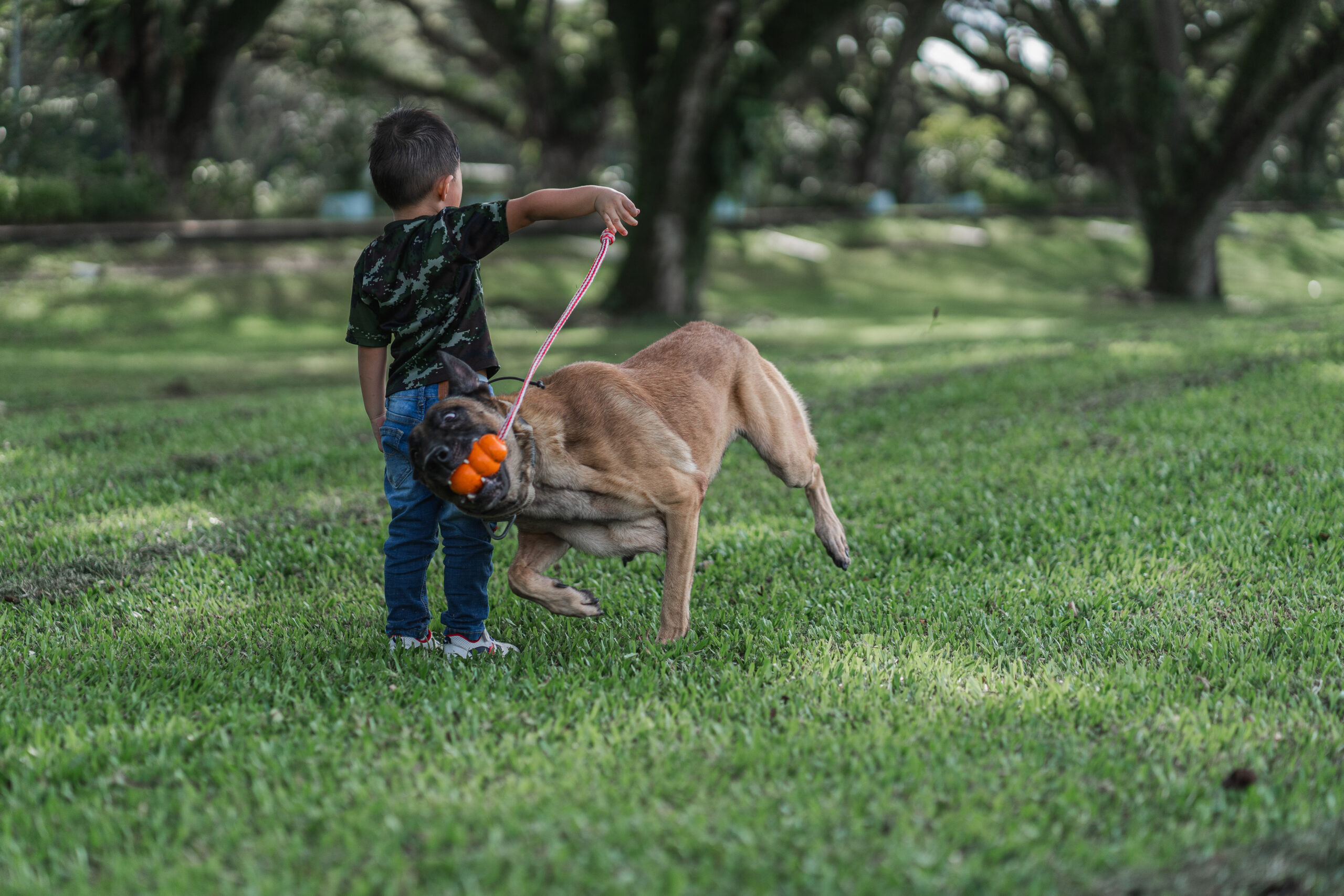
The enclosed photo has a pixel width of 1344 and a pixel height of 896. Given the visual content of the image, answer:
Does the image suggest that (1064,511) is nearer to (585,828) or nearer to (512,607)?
(512,607)

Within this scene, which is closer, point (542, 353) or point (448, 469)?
point (448, 469)

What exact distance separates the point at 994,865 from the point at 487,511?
198cm

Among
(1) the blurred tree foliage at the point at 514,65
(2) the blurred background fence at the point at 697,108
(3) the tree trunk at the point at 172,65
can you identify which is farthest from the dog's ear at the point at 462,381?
(1) the blurred tree foliage at the point at 514,65

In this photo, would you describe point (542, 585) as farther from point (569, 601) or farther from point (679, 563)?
point (679, 563)

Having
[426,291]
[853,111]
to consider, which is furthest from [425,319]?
[853,111]

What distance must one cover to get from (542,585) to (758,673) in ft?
2.99

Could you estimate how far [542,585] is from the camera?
14.4 feet

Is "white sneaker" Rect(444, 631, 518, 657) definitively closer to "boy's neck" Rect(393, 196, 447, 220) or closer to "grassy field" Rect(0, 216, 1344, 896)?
"grassy field" Rect(0, 216, 1344, 896)

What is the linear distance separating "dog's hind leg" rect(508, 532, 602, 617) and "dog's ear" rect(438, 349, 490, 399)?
0.74 metres

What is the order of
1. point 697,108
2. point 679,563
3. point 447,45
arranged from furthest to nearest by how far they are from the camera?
1. point 447,45
2. point 697,108
3. point 679,563

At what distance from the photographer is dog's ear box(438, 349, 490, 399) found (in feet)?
12.9

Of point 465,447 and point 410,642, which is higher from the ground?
point 465,447

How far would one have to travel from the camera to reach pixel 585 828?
301cm

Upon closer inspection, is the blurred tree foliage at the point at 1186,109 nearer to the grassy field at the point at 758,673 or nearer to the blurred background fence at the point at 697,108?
the blurred background fence at the point at 697,108
